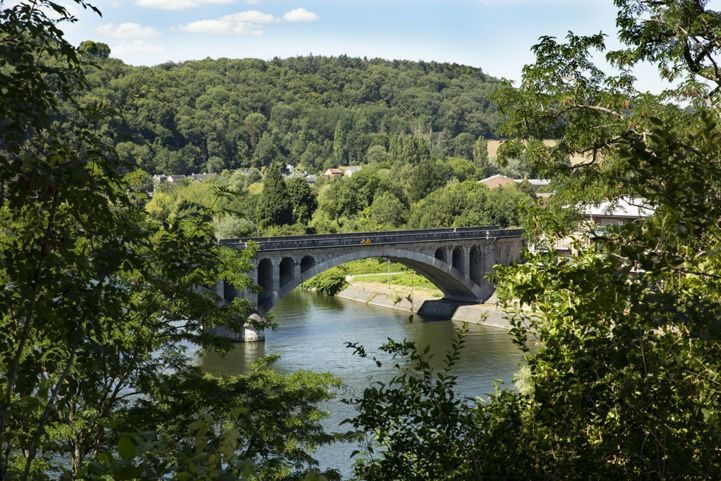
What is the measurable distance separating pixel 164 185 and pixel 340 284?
45807mm

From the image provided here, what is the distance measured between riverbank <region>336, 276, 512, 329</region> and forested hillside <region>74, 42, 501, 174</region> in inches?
1683

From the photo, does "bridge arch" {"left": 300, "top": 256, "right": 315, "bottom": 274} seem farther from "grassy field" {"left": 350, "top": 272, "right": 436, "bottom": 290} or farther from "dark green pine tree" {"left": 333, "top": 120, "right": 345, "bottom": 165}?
"dark green pine tree" {"left": 333, "top": 120, "right": 345, "bottom": 165}

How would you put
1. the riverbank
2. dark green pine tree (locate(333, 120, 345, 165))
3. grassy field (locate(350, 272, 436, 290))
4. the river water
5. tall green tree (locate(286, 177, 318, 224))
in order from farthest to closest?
1. dark green pine tree (locate(333, 120, 345, 165))
2. tall green tree (locate(286, 177, 318, 224))
3. grassy field (locate(350, 272, 436, 290))
4. the riverbank
5. the river water

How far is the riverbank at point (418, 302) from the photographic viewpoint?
45.4 meters

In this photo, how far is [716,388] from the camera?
5828 mm

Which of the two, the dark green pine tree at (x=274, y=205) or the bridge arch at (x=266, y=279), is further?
the dark green pine tree at (x=274, y=205)

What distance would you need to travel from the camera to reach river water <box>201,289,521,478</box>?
89.6ft

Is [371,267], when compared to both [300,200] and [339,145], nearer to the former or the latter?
[300,200]

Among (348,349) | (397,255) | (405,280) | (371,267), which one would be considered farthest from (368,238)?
(371,267)

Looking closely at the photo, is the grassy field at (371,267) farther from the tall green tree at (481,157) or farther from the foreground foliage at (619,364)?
the tall green tree at (481,157)

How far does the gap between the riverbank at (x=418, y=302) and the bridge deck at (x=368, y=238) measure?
318 centimetres

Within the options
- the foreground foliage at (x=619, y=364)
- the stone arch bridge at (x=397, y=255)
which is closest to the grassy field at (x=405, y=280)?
the stone arch bridge at (x=397, y=255)

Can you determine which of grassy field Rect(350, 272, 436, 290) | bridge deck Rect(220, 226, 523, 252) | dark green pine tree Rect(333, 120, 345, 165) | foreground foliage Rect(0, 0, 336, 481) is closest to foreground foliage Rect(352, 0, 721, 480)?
foreground foliage Rect(0, 0, 336, 481)

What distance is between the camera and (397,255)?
4516 centimetres
